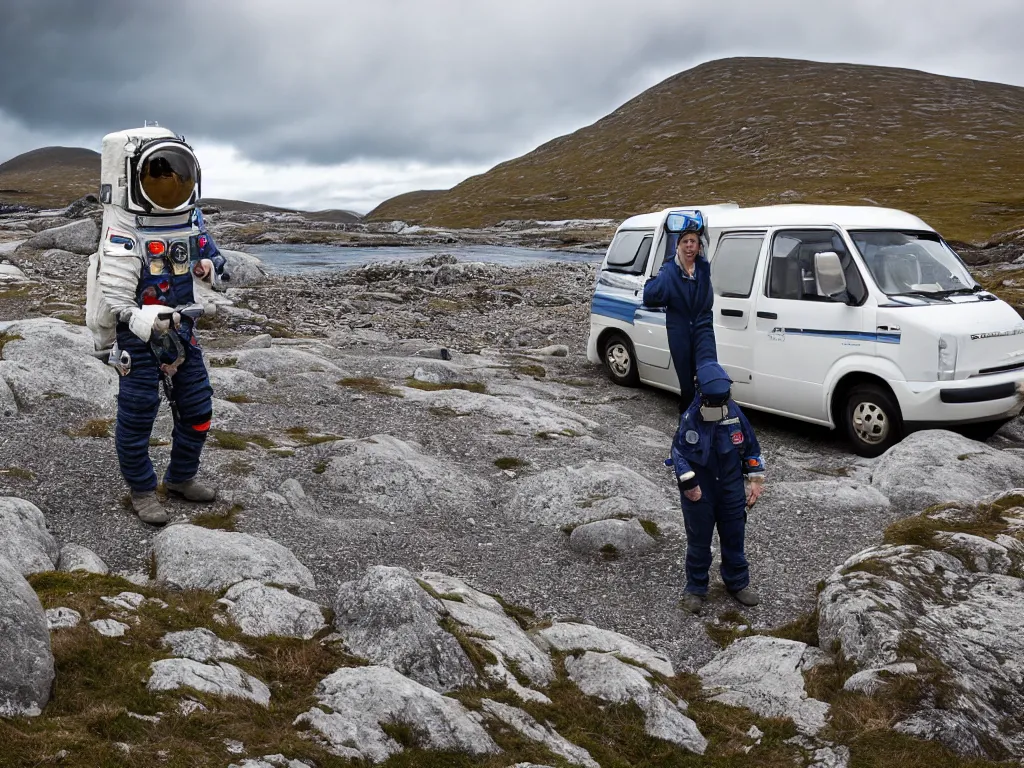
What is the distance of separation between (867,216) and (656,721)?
9423 mm

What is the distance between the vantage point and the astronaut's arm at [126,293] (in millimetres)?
6941

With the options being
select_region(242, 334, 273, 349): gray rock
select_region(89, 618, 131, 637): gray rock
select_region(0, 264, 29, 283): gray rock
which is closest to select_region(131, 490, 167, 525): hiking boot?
select_region(89, 618, 131, 637): gray rock

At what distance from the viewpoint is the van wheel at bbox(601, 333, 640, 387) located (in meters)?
15.2

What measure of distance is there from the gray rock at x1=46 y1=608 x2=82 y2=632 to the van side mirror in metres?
9.77

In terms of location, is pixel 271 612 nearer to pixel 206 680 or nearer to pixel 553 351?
pixel 206 680

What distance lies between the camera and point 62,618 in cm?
462

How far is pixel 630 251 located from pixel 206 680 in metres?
12.2

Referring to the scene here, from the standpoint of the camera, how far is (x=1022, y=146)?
10119 cm

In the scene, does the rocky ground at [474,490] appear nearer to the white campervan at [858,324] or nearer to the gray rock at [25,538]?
the gray rock at [25,538]

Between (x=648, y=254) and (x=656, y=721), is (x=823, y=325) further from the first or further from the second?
(x=656, y=721)

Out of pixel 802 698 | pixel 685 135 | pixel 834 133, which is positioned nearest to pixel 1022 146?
pixel 834 133

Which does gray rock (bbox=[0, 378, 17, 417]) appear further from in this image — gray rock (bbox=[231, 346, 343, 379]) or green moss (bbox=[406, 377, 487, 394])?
green moss (bbox=[406, 377, 487, 394])

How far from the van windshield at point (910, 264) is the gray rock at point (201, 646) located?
31.8ft

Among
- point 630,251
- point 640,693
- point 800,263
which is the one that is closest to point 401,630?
point 640,693
